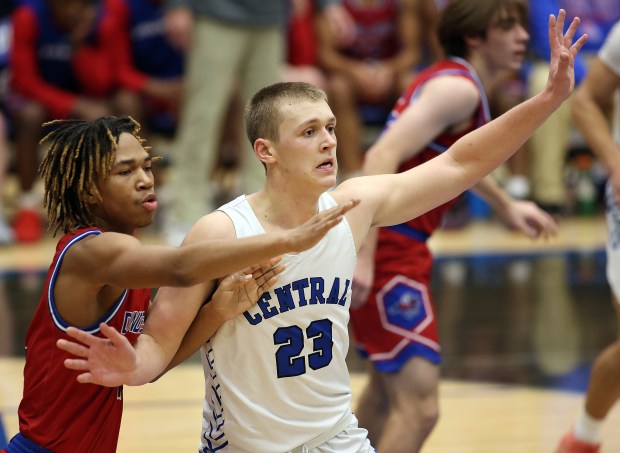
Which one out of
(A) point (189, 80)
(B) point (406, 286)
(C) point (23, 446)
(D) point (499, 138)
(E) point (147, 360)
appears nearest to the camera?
(E) point (147, 360)

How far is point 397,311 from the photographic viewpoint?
429 centimetres

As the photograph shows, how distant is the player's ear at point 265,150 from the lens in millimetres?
3299

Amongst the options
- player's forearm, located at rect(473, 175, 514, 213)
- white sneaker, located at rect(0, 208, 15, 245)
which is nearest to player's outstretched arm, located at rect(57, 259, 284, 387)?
player's forearm, located at rect(473, 175, 514, 213)

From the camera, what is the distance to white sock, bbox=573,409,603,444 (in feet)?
15.2

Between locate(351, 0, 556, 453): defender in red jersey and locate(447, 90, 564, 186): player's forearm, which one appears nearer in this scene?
locate(447, 90, 564, 186): player's forearm

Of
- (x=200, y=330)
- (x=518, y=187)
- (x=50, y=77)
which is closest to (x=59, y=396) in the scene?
(x=200, y=330)

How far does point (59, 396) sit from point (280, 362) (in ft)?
2.01

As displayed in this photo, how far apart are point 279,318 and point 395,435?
108 cm

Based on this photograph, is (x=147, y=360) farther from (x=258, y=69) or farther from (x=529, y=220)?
(x=258, y=69)

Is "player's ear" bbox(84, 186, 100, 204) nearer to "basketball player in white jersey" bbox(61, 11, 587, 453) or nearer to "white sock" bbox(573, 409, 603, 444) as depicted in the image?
"basketball player in white jersey" bbox(61, 11, 587, 453)

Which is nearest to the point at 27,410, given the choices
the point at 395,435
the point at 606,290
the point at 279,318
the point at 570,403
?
the point at 279,318

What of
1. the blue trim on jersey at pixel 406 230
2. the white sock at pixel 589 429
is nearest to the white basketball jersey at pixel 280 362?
the blue trim on jersey at pixel 406 230

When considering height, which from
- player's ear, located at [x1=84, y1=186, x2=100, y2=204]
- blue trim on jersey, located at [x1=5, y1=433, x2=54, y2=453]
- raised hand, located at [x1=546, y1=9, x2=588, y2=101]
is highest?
raised hand, located at [x1=546, y1=9, x2=588, y2=101]

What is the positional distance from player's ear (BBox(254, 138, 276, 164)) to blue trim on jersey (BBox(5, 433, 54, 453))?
101 cm
